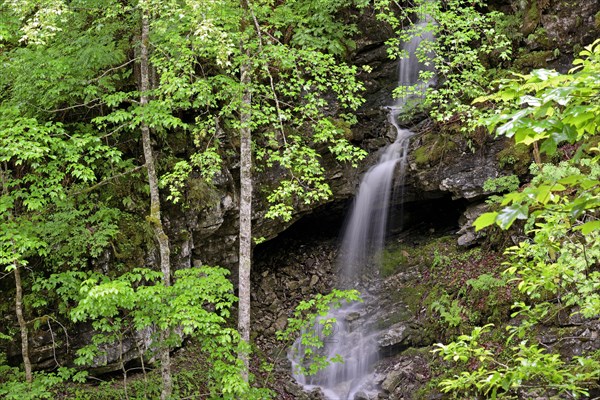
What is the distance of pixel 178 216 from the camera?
902 cm

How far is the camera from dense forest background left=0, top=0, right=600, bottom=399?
6281mm

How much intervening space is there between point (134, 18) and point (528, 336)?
8.20m

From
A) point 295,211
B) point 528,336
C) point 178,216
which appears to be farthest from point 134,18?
point 528,336

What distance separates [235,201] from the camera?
962cm

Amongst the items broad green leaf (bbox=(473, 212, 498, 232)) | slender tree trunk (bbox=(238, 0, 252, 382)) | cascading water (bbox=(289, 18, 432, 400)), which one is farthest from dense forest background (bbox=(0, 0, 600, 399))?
broad green leaf (bbox=(473, 212, 498, 232))

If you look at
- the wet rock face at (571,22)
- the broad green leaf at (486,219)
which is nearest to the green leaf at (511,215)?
the broad green leaf at (486,219)

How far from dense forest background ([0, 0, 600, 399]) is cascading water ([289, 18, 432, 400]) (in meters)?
0.36

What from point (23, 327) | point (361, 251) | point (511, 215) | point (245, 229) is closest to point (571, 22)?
point (361, 251)

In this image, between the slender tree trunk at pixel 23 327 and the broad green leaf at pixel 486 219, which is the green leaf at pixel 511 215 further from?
the slender tree trunk at pixel 23 327

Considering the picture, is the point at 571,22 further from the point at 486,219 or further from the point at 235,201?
the point at 486,219

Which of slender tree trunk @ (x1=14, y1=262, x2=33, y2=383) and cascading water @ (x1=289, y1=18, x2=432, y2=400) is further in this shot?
cascading water @ (x1=289, y1=18, x2=432, y2=400)

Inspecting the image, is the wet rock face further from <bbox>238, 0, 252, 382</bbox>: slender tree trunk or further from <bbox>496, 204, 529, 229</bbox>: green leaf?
<bbox>496, 204, 529, 229</bbox>: green leaf

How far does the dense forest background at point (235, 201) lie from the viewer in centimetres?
628

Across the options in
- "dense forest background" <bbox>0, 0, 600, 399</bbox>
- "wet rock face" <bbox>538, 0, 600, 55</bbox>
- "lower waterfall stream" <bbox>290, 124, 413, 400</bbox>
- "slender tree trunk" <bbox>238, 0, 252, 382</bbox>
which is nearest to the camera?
"dense forest background" <bbox>0, 0, 600, 399</bbox>
